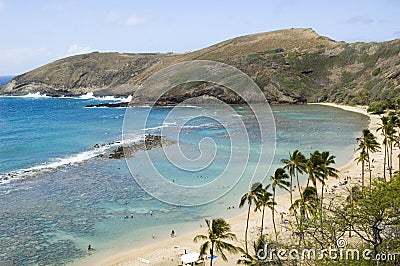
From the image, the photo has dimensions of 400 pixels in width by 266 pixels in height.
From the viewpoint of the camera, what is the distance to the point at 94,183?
50.8 meters

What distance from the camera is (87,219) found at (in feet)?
129

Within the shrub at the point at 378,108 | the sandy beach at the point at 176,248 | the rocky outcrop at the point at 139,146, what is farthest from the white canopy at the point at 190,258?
the shrub at the point at 378,108

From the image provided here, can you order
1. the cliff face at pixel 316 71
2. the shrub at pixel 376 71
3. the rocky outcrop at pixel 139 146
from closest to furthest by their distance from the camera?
the rocky outcrop at pixel 139 146 < the cliff face at pixel 316 71 < the shrub at pixel 376 71

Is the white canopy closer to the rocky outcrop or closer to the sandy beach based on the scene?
the sandy beach

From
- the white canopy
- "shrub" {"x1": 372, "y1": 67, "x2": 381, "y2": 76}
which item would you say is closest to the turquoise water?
the white canopy

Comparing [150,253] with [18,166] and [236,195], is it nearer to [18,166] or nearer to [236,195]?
[236,195]

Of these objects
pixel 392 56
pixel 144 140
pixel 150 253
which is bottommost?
pixel 150 253

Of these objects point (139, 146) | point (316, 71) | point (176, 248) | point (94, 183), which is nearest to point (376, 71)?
point (316, 71)

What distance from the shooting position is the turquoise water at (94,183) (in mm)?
35000

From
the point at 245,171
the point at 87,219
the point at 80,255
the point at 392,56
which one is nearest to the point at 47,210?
the point at 87,219

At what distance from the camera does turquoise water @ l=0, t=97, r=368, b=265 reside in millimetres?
35000

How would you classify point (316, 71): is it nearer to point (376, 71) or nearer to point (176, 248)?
point (376, 71)

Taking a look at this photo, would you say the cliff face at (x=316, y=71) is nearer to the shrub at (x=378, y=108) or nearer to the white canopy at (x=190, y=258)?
the shrub at (x=378, y=108)

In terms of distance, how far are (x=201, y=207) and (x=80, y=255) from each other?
46.4 feet
